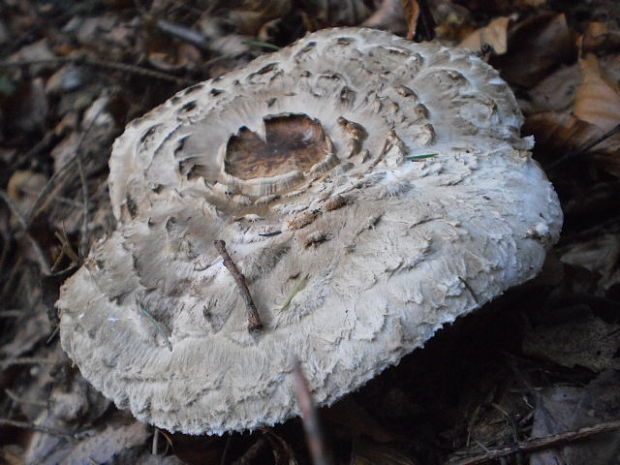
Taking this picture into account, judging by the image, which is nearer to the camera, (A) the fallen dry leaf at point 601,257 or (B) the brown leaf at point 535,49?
(A) the fallen dry leaf at point 601,257

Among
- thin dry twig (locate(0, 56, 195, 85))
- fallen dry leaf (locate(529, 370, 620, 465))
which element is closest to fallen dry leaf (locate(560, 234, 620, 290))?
fallen dry leaf (locate(529, 370, 620, 465))

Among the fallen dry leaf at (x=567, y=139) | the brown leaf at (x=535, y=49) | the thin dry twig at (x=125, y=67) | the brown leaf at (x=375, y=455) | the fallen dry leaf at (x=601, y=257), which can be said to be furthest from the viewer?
the thin dry twig at (x=125, y=67)

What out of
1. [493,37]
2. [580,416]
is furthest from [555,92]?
[580,416]

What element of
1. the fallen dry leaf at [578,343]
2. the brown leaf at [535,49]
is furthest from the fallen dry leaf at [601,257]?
the brown leaf at [535,49]

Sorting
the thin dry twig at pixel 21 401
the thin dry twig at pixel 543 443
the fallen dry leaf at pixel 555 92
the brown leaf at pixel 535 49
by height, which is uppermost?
the brown leaf at pixel 535 49

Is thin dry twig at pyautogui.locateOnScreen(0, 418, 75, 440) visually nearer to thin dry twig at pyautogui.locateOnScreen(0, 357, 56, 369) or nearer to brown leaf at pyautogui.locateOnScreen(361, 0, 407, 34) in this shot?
thin dry twig at pyautogui.locateOnScreen(0, 357, 56, 369)

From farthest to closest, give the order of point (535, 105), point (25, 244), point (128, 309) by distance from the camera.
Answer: point (25, 244), point (535, 105), point (128, 309)

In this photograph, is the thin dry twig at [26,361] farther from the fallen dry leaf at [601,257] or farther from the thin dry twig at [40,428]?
the fallen dry leaf at [601,257]

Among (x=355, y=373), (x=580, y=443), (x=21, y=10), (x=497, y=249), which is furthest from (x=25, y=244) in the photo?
(x=21, y=10)

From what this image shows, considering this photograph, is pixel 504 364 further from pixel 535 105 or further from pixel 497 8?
pixel 497 8
